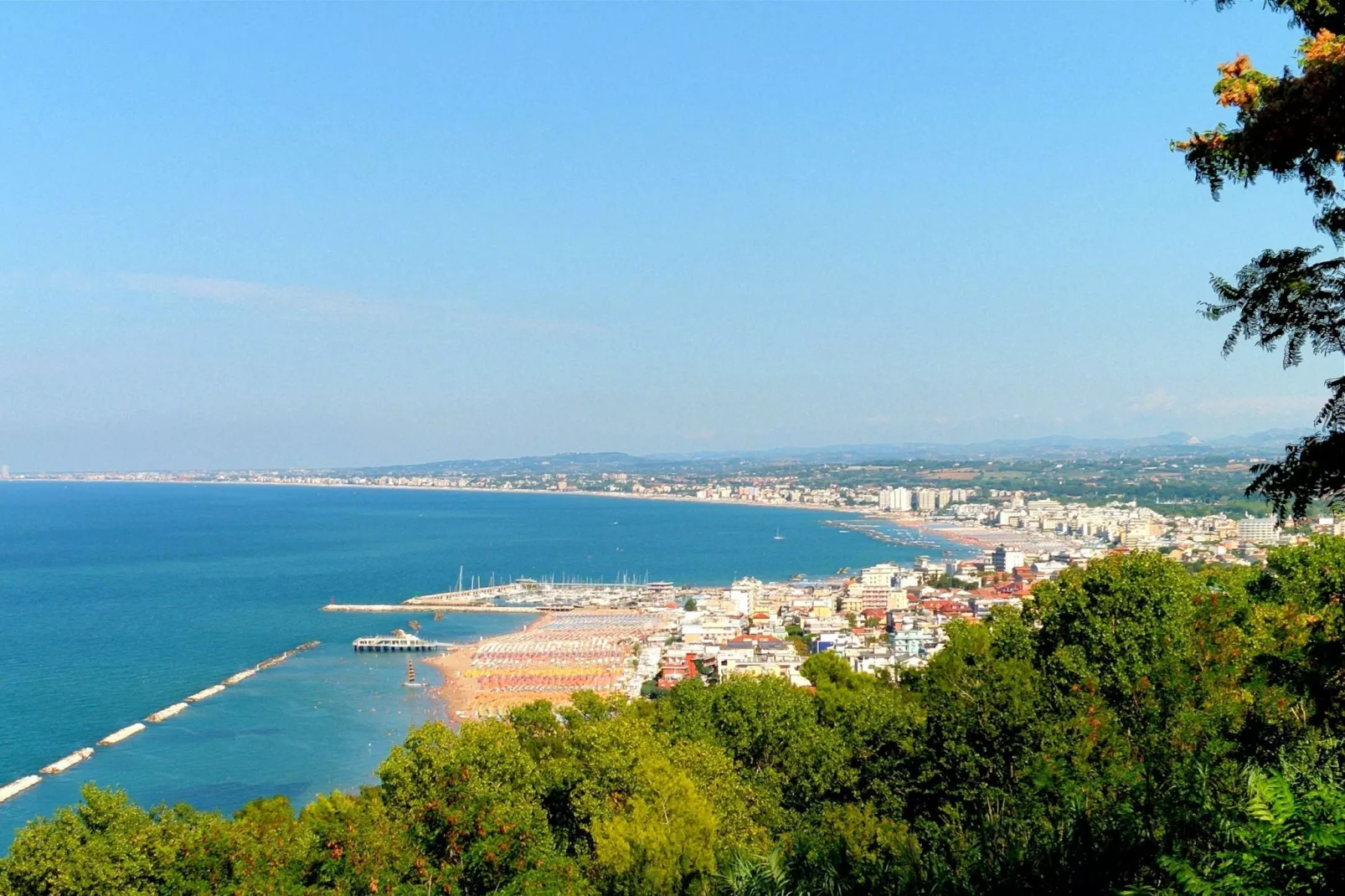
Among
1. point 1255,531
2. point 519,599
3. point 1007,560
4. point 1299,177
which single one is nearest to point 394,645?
point 519,599

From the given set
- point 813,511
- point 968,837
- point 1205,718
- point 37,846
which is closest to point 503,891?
point 968,837

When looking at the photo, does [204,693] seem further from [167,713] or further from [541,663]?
[541,663]

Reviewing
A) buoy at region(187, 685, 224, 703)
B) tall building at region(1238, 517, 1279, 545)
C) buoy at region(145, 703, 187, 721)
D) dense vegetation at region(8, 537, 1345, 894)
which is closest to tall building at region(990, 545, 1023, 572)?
tall building at region(1238, 517, 1279, 545)

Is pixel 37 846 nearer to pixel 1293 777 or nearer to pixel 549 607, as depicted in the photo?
pixel 1293 777

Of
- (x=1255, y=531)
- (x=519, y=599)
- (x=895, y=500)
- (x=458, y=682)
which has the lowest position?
(x=519, y=599)

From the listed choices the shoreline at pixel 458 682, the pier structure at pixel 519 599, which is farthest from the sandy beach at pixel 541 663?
the pier structure at pixel 519 599
